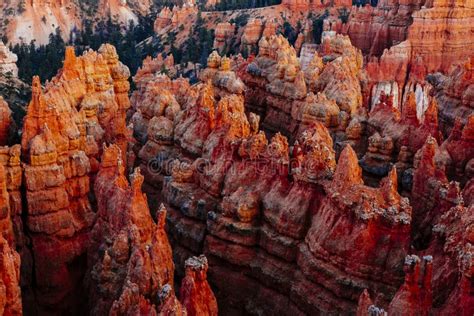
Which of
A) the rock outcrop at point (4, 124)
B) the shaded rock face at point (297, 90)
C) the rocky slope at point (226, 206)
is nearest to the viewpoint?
the rocky slope at point (226, 206)

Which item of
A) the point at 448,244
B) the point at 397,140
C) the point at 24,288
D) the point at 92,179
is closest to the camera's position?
the point at 448,244

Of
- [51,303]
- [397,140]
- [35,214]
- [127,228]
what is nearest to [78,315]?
[51,303]

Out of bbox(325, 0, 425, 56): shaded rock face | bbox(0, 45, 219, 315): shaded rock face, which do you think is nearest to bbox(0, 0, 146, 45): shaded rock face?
bbox(325, 0, 425, 56): shaded rock face

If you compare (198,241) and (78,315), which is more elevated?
(198,241)

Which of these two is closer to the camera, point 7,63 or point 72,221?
point 72,221

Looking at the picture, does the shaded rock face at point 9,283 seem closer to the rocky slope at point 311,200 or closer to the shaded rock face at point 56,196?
the shaded rock face at point 56,196

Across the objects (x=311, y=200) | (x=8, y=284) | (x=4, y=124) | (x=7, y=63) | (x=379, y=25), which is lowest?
(x=8, y=284)

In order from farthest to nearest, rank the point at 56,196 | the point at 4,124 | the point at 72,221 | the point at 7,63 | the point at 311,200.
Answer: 1. the point at 7,63
2. the point at 4,124
3. the point at 72,221
4. the point at 56,196
5. the point at 311,200

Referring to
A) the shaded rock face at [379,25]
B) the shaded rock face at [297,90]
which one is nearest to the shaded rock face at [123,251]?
the shaded rock face at [297,90]

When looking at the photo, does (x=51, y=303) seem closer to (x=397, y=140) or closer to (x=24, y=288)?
(x=24, y=288)

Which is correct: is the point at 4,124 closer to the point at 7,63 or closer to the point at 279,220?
the point at 279,220

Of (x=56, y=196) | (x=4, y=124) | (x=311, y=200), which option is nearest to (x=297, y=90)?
(x=311, y=200)
